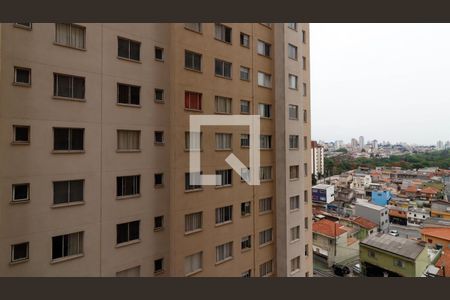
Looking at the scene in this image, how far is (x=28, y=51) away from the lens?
16.4 ft

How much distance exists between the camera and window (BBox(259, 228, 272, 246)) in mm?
8771

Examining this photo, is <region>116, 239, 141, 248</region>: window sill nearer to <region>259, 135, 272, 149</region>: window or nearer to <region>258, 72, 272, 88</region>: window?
<region>259, 135, 272, 149</region>: window

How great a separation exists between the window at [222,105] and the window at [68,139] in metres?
3.76

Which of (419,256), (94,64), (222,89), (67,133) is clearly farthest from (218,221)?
(419,256)

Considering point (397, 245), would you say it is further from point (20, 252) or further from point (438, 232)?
point (20, 252)

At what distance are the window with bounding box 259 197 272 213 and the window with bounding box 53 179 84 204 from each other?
559 cm

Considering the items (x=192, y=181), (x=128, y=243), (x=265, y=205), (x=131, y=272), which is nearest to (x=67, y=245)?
(x=128, y=243)

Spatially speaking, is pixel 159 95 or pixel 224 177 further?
pixel 224 177

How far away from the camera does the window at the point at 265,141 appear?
8.70 m

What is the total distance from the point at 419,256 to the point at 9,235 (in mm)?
15978

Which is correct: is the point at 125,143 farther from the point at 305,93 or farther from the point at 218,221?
the point at 305,93

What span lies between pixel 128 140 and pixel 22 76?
7.98 feet

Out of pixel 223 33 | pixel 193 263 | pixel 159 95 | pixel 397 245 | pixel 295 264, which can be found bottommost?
pixel 397 245

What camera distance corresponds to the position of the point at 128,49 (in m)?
6.35
